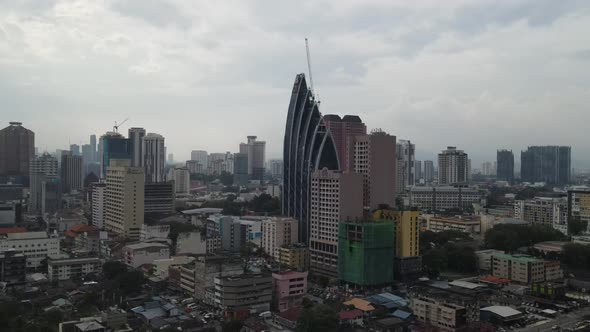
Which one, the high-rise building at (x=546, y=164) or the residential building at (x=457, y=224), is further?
the high-rise building at (x=546, y=164)

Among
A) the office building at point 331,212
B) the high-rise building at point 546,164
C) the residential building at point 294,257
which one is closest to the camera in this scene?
the office building at point 331,212

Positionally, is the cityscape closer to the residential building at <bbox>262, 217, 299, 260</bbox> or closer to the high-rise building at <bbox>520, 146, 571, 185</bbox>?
the residential building at <bbox>262, 217, 299, 260</bbox>

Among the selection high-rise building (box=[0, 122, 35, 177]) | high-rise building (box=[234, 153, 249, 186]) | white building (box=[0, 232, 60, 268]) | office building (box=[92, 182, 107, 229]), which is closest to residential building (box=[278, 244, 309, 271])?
white building (box=[0, 232, 60, 268])

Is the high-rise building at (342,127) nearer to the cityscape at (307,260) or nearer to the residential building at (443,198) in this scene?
the cityscape at (307,260)

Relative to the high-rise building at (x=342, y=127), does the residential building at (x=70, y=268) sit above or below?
below

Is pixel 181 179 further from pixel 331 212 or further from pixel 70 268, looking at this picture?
pixel 331 212

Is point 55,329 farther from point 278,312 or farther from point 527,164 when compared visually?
point 527,164

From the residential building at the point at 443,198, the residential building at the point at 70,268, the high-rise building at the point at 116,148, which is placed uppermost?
the high-rise building at the point at 116,148

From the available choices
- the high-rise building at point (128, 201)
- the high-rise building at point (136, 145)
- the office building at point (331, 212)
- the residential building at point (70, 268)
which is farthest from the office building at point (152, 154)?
the office building at point (331, 212)

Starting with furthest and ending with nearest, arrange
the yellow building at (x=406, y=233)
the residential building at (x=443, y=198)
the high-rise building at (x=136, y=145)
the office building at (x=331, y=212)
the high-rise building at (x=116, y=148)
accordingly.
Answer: the high-rise building at (x=136, y=145) → the high-rise building at (x=116, y=148) → the residential building at (x=443, y=198) → the office building at (x=331, y=212) → the yellow building at (x=406, y=233)
